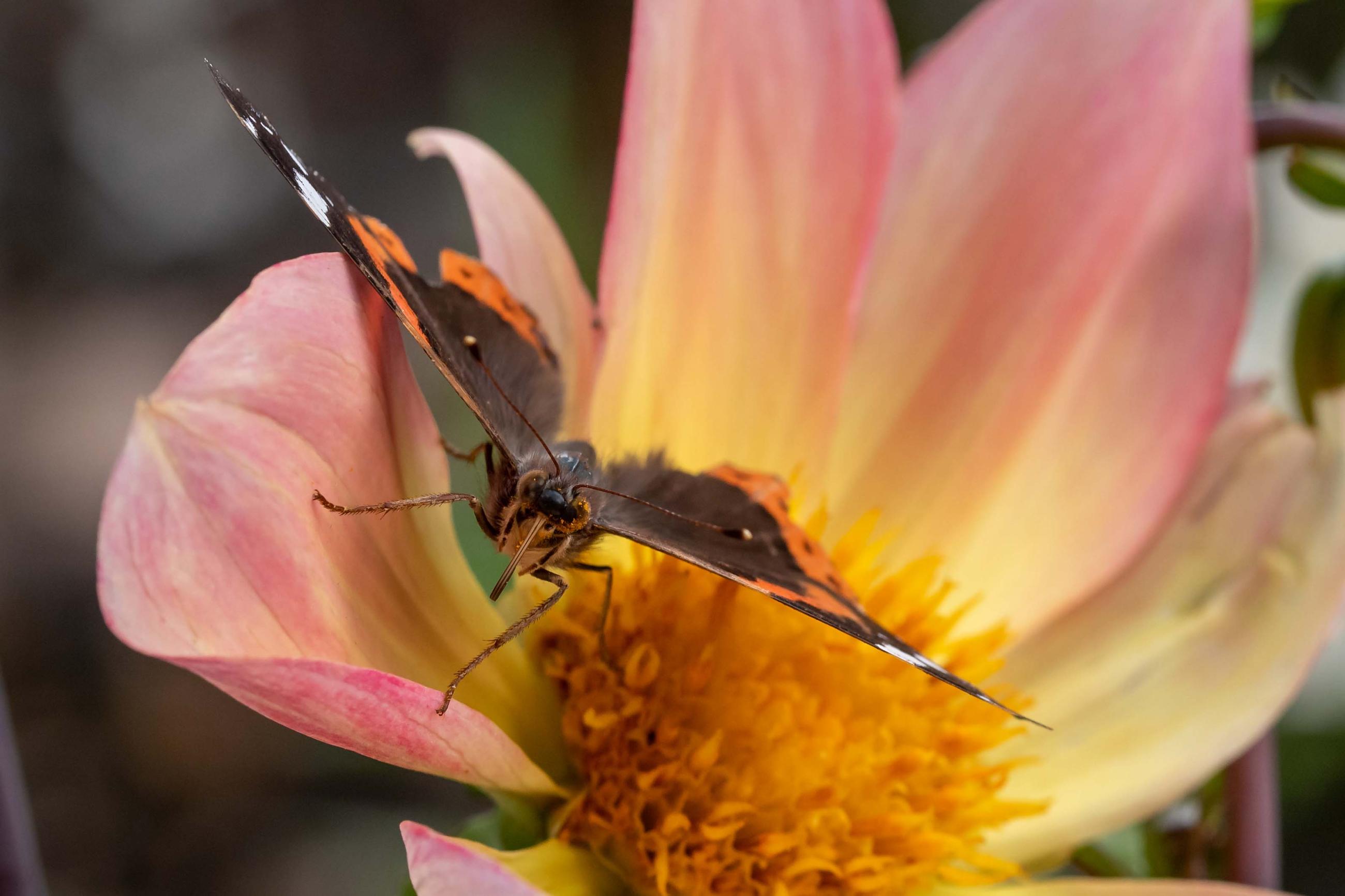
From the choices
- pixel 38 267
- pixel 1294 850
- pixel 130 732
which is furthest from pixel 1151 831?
pixel 38 267

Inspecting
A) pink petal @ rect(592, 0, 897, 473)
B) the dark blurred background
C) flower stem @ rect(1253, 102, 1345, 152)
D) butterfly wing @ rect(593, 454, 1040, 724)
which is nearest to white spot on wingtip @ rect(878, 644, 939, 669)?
butterfly wing @ rect(593, 454, 1040, 724)

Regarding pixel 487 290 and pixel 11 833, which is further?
pixel 487 290

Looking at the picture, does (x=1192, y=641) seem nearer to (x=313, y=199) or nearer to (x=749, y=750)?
(x=749, y=750)

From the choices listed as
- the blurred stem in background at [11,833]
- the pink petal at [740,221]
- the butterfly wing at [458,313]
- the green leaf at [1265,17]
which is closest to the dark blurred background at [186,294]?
the green leaf at [1265,17]

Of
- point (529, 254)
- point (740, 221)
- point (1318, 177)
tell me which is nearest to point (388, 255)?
point (529, 254)

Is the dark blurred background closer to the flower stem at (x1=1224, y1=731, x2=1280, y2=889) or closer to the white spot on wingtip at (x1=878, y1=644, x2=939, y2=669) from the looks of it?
the flower stem at (x1=1224, y1=731, x2=1280, y2=889)

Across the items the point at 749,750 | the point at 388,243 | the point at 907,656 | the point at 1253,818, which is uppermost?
the point at 388,243
